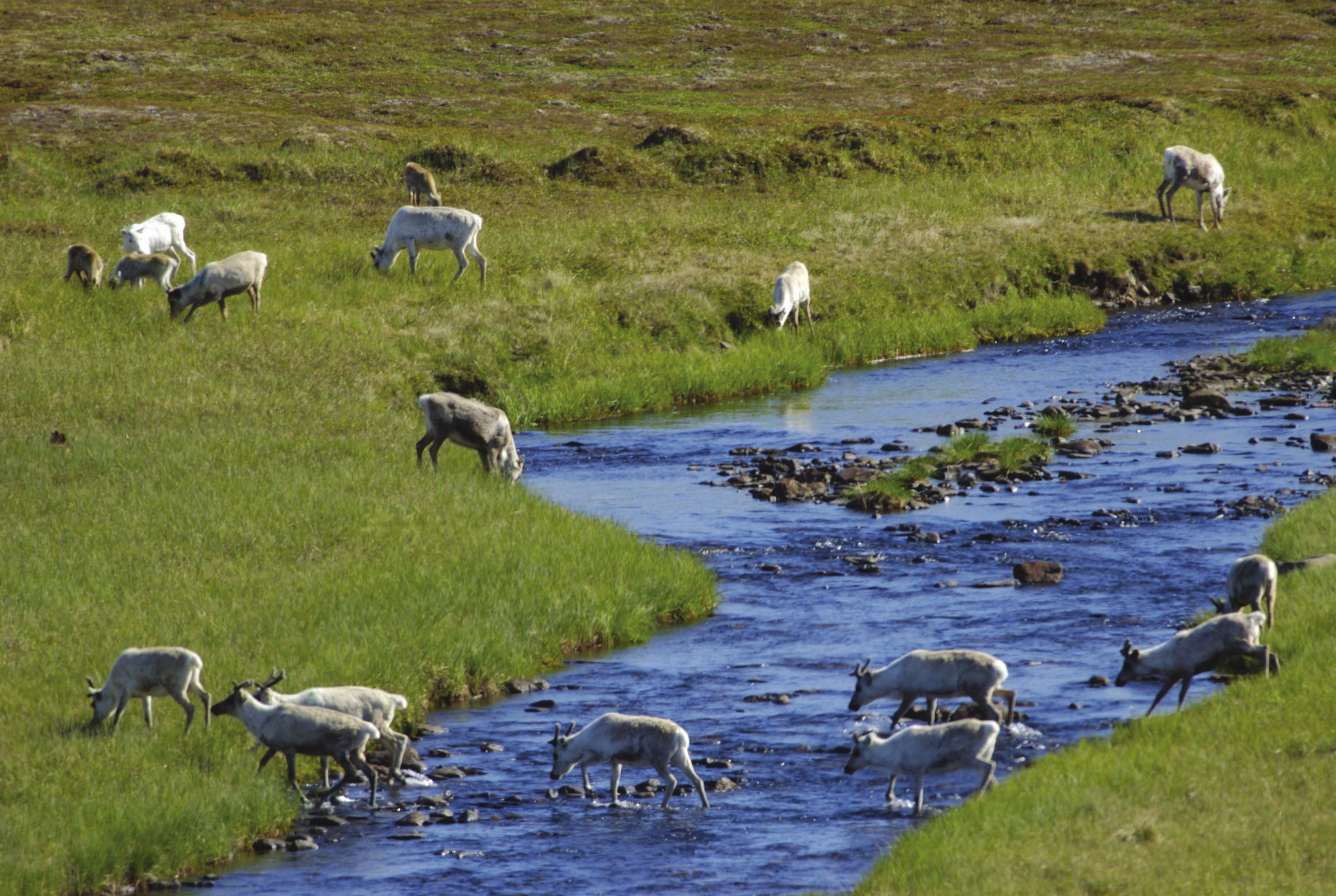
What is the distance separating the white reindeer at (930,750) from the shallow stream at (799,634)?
12.7 inches

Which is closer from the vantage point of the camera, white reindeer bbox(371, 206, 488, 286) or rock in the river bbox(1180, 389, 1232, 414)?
rock in the river bbox(1180, 389, 1232, 414)

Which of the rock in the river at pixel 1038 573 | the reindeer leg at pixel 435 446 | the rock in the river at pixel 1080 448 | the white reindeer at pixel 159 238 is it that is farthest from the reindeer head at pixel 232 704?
the white reindeer at pixel 159 238

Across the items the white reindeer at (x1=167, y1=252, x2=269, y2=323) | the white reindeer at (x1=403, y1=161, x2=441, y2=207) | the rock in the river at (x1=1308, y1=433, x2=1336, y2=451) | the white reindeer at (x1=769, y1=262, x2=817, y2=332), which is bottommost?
the rock in the river at (x1=1308, y1=433, x2=1336, y2=451)

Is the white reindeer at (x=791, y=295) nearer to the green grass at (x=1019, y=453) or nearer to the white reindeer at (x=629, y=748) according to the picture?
the green grass at (x=1019, y=453)

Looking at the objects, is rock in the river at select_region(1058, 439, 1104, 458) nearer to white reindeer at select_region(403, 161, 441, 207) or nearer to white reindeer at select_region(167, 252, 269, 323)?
white reindeer at select_region(167, 252, 269, 323)

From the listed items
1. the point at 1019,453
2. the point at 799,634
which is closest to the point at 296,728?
the point at 799,634

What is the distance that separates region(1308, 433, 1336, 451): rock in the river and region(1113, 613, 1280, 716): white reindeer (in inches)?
459

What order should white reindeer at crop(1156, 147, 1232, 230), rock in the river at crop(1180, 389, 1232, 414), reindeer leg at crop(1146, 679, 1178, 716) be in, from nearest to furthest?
reindeer leg at crop(1146, 679, 1178, 716), rock in the river at crop(1180, 389, 1232, 414), white reindeer at crop(1156, 147, 1232, 230)

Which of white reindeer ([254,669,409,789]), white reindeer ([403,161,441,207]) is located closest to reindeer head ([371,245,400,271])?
white reindeer ([403,161,441,207])

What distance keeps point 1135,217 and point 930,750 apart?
3440 cm

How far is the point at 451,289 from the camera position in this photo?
2962cm

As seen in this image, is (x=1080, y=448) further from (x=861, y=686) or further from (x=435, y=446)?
(x=861, y=686)

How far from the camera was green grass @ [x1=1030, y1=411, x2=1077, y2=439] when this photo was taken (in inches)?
979

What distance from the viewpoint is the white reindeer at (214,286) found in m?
25.5
